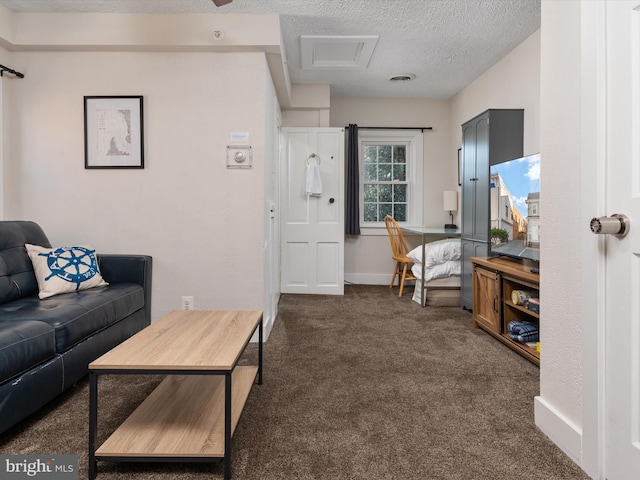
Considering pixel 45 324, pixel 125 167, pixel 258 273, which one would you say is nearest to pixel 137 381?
pixel 45 324

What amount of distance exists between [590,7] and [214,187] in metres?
2.51

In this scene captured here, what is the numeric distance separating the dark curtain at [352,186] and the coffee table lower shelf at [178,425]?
3826 millimetres

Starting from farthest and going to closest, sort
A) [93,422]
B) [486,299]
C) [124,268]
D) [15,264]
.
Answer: [486,299] < [124,268] < [15,264] < [93,422]

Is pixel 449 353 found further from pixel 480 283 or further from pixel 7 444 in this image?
pixel 7 444

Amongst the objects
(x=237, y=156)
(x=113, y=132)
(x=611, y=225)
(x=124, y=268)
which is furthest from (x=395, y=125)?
(x=611, y=225)

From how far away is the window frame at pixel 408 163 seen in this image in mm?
5633

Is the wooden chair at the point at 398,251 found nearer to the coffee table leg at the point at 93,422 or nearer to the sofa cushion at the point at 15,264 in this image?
the sofa cushion at the point at 15,264

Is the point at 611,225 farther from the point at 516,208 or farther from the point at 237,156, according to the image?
the point at 237,156

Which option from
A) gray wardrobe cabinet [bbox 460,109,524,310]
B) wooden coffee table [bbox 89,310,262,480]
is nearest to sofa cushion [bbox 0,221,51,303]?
wooden coffee table [bbox 89,310,262,480]

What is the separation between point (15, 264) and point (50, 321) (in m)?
0.86

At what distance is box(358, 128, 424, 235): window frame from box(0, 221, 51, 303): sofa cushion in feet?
13.1

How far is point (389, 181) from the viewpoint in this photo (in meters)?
5.78

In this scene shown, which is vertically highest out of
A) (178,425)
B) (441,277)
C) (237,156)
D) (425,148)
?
(425,148)

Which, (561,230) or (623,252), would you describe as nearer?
(623,252)
